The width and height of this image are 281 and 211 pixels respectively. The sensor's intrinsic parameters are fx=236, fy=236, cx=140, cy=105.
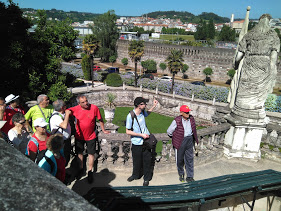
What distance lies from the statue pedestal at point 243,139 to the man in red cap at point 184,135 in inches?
65.4

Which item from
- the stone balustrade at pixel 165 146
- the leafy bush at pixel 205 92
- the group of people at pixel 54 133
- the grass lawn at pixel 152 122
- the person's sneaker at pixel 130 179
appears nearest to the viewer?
the group of people at pixel 54 133

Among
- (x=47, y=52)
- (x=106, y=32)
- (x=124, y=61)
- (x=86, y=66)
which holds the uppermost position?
(x=106, y=32)

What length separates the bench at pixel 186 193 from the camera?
244 centimetres

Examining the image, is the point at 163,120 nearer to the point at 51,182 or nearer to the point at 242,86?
the point at 242,86

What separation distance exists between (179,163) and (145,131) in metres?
0.99

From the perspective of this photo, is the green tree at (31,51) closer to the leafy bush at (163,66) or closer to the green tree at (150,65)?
the leafy bush at (163,66)

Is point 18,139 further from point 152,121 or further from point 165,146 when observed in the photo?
point 152,121

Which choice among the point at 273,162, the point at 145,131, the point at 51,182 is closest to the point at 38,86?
the point at 145,131

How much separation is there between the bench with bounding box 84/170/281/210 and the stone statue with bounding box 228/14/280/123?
110 inches

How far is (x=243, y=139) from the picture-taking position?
590cm

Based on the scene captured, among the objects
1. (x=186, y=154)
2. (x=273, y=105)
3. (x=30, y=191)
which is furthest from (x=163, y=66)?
(x=30, y=191)

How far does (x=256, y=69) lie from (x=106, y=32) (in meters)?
46.5

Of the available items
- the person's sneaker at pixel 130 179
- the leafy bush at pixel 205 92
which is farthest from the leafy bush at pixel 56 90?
the person's sneaker at pixel 130 179

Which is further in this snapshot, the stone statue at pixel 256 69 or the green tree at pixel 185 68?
the green tree at pixel 185 68
